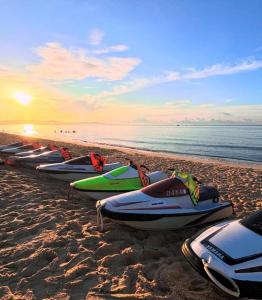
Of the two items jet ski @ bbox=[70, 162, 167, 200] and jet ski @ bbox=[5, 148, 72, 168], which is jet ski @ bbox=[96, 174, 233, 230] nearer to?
jet ski @ bbox=[70, 162, 167, 200]

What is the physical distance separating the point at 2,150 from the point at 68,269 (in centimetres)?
1533

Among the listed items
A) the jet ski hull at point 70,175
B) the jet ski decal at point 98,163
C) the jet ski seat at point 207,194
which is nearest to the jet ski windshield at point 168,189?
the jet ski seat at point 207,194

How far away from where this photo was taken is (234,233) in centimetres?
556

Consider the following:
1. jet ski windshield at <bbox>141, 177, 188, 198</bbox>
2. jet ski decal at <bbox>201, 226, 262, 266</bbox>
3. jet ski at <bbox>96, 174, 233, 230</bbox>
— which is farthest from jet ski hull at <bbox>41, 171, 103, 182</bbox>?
A: jet ski decal at <bbox>201, 226, 262, 266</bbox>

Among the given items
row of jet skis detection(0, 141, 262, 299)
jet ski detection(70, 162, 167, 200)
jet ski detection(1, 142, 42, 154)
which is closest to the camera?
row of jet skis detection(0, 141, 262, 299)

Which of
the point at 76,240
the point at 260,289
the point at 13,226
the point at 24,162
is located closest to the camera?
the point at 260,289

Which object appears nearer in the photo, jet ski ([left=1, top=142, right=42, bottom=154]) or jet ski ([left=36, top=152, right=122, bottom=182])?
jet ski ([left=36, top=152, right=122, bottom=182])

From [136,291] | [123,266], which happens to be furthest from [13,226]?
[136,291]

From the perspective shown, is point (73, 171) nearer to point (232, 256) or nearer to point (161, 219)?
point (161, 219)

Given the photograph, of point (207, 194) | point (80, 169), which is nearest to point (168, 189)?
point (207, 194)

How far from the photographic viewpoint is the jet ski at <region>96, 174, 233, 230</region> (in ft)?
24.4

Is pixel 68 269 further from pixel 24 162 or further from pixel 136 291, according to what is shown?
pixel 24 162

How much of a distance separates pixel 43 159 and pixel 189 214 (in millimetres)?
9743

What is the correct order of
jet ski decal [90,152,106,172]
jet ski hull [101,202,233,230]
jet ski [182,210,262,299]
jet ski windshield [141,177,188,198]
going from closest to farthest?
jet ski [182,210,262,299], jet ski hull [101,202,233,230], jet ski windshield [141,177,188,198], jet ski decal [90,152,106,172]
